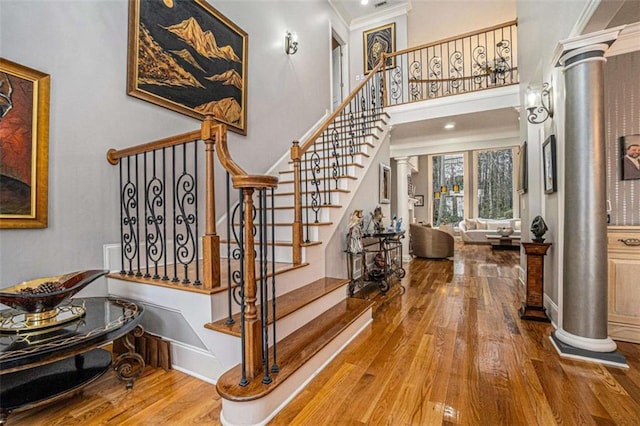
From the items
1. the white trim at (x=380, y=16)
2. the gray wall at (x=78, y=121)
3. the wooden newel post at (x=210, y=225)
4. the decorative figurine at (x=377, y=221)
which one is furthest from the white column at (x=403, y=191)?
the wooden newel post at (x=210, y=225)

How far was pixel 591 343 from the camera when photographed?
2.09 metres

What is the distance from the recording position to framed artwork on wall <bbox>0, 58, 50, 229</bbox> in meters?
1.73

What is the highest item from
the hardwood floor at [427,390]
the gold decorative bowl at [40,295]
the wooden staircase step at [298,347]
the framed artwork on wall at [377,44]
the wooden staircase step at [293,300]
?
the framed artwork on wall at [377,44]

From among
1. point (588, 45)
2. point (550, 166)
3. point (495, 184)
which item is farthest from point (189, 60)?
point (495, 184)

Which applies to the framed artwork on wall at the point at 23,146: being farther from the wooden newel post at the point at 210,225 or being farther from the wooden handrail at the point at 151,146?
the wooden newel post at the point at 210,225

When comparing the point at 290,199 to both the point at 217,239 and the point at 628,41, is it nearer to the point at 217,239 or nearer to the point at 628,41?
the point at 217,239

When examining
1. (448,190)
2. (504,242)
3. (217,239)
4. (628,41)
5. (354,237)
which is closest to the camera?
(217,239)

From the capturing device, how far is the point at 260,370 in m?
1.56

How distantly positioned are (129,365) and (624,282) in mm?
3669

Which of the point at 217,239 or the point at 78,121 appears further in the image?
the point at 78,121

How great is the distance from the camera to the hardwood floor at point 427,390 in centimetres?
149

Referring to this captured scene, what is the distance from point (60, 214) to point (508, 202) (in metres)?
13.2

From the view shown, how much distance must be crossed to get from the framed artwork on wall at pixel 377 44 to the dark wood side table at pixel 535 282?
4.99 metres

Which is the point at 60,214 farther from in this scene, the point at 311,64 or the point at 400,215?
the point at 400,215
